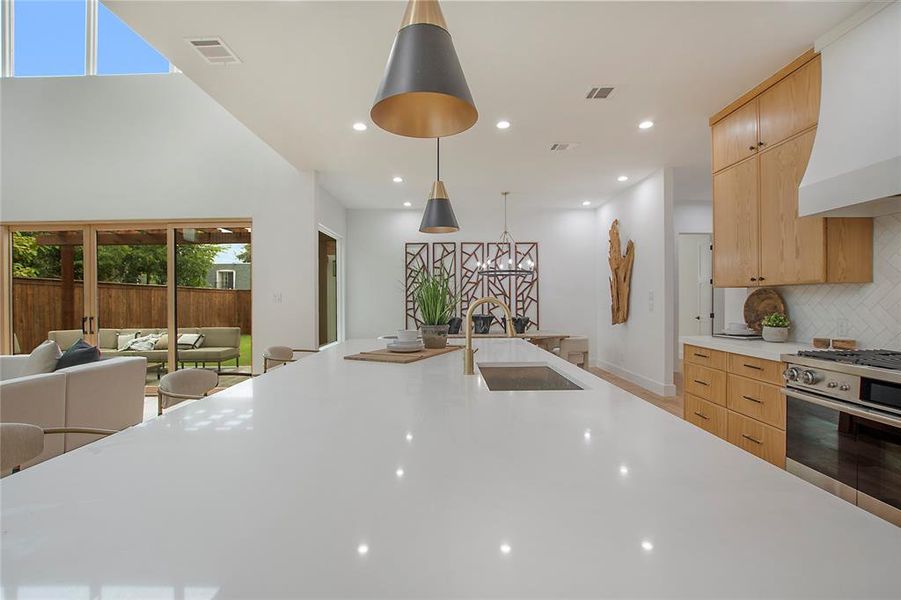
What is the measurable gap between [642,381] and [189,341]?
19.1ft

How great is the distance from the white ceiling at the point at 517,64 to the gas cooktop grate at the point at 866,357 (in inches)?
71.7

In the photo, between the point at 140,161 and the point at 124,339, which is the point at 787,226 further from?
the point at 124,339

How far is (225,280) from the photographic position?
19.1ft

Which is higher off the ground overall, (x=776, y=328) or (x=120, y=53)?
(x=120, y=53)

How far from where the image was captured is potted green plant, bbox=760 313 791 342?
3199 millimetres

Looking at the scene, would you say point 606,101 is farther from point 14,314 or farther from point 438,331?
point 14,314

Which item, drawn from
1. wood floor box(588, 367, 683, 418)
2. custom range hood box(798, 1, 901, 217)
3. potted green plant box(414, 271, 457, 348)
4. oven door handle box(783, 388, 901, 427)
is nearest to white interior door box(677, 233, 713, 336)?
wood floor box(588, 367, 683, 418)

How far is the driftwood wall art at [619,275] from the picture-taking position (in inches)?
258

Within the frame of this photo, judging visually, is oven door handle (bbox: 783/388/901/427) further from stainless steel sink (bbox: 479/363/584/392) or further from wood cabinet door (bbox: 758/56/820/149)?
wood cabinet door (bbox: 758/56/820/149)

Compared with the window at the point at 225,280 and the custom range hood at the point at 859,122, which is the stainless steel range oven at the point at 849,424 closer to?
the custom range hood at the point at 859,122

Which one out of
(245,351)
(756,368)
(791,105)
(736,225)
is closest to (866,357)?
(756,368)

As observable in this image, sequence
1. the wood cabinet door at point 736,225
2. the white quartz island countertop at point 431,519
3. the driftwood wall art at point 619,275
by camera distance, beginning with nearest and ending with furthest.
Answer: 1. the white quartz island countertop at point 431,519
2. the wood cabinet door at point 736,225
3. the driftwood wall art at point 619,275

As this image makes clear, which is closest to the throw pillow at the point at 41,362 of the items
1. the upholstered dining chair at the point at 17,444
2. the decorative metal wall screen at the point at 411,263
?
the upholstered dining chair at the point at 17,444

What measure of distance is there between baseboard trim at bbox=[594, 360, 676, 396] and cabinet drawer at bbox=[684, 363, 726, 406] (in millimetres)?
2069
